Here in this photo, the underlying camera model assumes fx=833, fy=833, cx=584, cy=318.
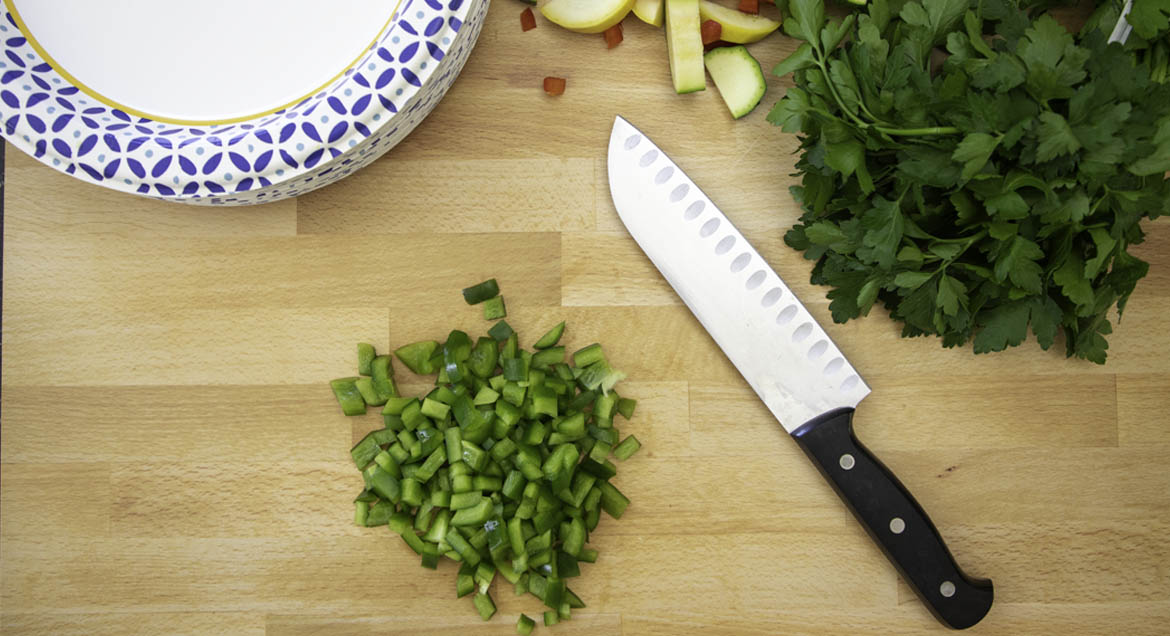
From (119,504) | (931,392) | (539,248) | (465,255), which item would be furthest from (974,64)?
(119,504)

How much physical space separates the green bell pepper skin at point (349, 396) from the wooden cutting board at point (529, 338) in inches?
1.2

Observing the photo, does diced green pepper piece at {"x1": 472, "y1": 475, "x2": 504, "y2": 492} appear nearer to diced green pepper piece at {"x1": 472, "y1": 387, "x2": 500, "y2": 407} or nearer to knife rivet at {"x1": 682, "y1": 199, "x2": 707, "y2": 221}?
diced green pepper piece at {"x1": 472, "y1": 387, "x2": 500, "y2": 407}

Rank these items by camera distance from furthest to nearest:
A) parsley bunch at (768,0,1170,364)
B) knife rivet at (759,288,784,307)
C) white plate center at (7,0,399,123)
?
knife rivet at (759,288,784,307) < white plate center at (7,0,399,123) < parsley bunch at (768,0,1170,364)

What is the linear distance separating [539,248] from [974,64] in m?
0.64

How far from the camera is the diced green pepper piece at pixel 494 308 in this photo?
125 centimetres

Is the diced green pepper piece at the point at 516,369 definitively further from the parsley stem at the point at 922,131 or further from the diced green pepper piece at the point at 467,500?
the parsley stem at the point at 922,131

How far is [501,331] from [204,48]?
1.82ft

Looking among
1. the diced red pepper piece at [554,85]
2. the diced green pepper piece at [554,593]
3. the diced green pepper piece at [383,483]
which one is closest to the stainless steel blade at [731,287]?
the diced red pepper piece at [554,85]

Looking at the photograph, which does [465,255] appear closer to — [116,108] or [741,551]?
[116,108]

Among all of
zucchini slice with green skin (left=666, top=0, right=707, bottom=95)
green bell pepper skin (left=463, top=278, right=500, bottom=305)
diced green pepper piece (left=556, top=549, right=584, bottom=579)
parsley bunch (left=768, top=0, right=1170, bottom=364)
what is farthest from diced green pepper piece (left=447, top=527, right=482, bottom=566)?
zucchini slice with green skin (left=666, top=0, right=707, bottom=95)

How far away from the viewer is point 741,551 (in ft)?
4.17

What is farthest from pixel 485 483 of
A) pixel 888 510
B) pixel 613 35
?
pixel 613 35

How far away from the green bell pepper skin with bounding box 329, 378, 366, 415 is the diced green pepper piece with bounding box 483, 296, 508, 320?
22 centimetres

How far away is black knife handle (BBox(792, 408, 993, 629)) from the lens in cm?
120
